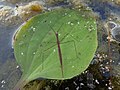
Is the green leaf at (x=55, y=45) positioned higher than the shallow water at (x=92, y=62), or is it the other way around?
the green leaf at (x=55, y=45)

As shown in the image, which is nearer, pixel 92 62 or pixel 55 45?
pixel 55 45

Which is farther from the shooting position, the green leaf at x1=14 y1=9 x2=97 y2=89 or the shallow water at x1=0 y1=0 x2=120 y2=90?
the shallow water at x1=0 y1=0 x2=120 y2=90

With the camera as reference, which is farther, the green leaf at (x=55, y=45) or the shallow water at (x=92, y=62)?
the shallow water at (x=92, y=62)

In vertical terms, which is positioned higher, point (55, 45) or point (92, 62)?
point (55, 45)

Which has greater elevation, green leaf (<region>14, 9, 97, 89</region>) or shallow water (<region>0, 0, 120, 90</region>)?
green leaf (<region>14, 9, 97, 89</region>)

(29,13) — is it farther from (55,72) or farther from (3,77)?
(55,72)
